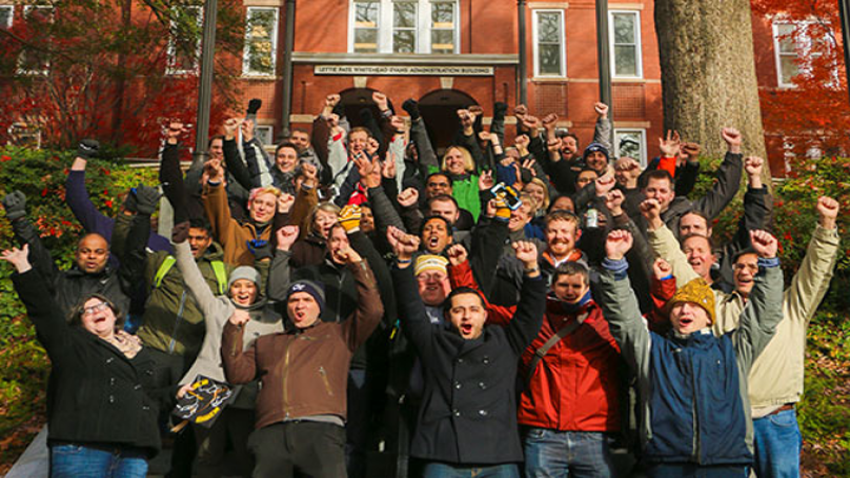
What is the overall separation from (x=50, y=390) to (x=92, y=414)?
0.41 meters

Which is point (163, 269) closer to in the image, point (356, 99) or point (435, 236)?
point (435, 236)

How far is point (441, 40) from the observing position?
2234 centimetres

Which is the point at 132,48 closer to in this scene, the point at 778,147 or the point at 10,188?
the point at 10,188

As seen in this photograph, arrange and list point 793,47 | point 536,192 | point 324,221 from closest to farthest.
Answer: point 324,221, point 536,192, point 793,47

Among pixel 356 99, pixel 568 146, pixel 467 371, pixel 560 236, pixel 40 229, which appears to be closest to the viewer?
pixel 467 371

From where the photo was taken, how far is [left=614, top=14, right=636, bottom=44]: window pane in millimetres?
22672

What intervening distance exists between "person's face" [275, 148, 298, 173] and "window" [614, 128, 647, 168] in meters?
15.7

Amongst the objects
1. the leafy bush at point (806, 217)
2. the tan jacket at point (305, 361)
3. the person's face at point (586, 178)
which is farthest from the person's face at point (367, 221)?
the leafy bush at point (806, 217)

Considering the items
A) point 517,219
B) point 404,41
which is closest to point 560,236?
point 517,219

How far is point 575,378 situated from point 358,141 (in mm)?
4170

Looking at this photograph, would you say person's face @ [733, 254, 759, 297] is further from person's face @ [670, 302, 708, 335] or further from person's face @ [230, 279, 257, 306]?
person's face @ [230, 279, 257, 306]

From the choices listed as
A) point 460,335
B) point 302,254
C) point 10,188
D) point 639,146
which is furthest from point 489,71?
point 460,335

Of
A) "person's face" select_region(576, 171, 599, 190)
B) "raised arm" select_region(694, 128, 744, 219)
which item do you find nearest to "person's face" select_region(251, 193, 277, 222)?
"person's face" select_region(576, 171, 599, 190)

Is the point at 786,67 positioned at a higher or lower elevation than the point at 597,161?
higher
